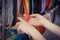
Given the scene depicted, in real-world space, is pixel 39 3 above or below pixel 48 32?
above

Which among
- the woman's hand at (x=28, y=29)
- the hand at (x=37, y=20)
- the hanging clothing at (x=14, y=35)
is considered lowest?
the hanging clothing at (x=14, y=35)

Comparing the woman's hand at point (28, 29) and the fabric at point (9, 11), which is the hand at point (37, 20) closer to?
the woman's hand at point (28, 29)

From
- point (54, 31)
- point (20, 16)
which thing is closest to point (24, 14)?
point (20, 16)

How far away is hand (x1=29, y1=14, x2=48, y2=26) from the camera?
1.18 meters

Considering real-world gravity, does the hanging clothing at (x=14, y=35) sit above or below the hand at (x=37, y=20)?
below

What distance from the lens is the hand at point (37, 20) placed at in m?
1.18

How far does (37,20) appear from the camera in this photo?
47.4 inches

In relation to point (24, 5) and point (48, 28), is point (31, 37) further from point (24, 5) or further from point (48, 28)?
point (24, 5)

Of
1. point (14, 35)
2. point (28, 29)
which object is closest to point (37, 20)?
point (28, 29)

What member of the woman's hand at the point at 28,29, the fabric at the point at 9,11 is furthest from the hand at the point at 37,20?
the fabric at the point at 9,11

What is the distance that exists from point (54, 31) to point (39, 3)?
25 centimetres

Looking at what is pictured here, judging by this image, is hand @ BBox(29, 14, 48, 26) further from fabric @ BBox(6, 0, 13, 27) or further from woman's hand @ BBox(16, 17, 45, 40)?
fabric @ BBox(6, 0, 13, 27)

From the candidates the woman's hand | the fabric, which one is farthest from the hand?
the fabric

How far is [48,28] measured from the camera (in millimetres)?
1160
